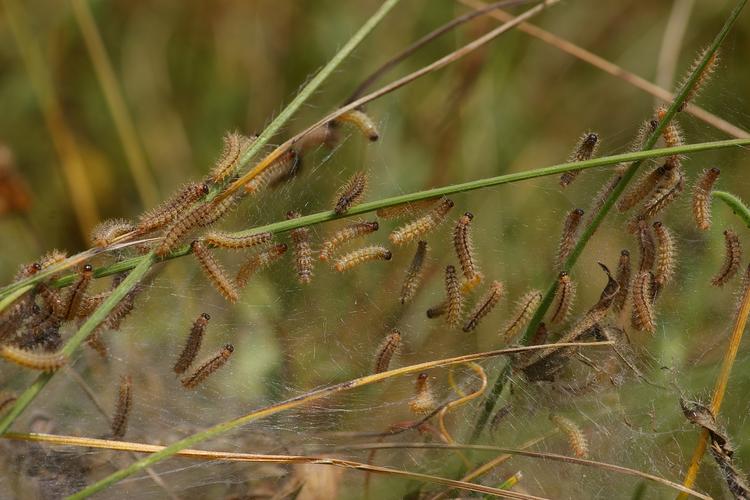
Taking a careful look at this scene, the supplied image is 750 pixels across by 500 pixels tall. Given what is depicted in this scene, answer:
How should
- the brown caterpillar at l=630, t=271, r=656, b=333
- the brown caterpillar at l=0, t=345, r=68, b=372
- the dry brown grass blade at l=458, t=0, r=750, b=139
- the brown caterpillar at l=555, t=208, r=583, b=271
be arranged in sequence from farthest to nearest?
the dry brown grass blade at l=458, t=0, r=750, b=139 < the brown caterpillar at l=555, t=208, r=583, b=271 < the brown caterpillar at l=630, t=271, r=656, b=333 < the brown caterpillar at l=0, t=345, r=68, b=372

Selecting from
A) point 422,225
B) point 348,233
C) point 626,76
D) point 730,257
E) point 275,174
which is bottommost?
point 730,257

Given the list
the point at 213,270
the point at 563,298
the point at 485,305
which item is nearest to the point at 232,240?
the point at 213,270

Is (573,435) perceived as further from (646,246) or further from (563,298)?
(646,246)

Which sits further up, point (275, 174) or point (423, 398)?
point (275, 174)

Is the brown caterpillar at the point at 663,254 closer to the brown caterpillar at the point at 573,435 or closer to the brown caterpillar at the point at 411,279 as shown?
the brown caterpillar at the point at 573,435

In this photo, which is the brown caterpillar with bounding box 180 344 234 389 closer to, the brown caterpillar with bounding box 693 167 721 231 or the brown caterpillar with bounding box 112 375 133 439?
the brown caterpillar with bounding box 112 375 133 439

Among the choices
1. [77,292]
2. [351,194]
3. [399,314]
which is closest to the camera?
[77,292]

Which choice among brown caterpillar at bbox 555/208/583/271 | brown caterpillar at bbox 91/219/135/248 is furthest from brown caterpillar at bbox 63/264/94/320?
brown caterpillar at bbox 555/208/583/271

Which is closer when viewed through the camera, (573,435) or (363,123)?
(573,435)
